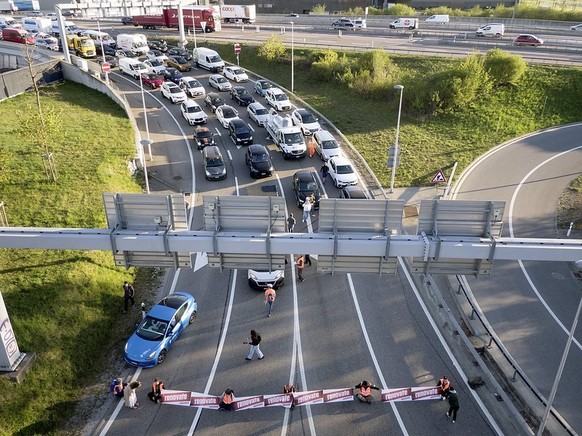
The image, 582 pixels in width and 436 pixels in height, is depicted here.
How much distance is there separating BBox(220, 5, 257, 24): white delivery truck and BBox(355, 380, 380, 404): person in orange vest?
2847 inches

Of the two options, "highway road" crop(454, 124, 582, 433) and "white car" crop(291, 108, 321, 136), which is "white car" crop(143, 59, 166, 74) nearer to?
"white car" crop(291, 108, 321, 136)

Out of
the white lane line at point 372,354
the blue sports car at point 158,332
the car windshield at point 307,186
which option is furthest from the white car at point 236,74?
the blue sports car at point 158,332

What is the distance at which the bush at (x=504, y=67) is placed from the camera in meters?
42.6

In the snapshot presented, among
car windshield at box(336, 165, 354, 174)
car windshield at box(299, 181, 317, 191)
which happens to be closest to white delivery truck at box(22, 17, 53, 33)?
car windshield at box(336, 165, 354, 174)

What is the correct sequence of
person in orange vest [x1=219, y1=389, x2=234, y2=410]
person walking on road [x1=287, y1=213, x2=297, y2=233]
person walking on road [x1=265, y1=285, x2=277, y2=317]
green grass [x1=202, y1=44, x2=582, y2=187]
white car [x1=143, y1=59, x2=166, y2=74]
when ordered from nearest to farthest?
person in orange vest [x1=219, y1=389, x2=234, y2=410] < person walking on road [x1=265, y1=285, x2=277, y2=317] < person walking on road [x1=287, y1=213, x2=297, y2=233] < green grass [x1=202, y1=44, x2=582, y2=187] < white car [x1=143, y1=59, x2=166, y2=74]

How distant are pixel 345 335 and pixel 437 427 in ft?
15.9

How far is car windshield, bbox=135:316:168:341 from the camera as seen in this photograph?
671 inches

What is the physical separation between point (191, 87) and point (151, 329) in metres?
32.4

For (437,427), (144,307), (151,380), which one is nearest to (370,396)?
(437,427)

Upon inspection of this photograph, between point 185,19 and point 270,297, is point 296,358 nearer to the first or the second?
point 270,297

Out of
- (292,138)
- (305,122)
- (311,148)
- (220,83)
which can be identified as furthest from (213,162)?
(220,83)

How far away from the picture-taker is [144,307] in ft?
63.3

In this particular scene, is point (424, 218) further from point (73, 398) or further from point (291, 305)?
point (73, 398)

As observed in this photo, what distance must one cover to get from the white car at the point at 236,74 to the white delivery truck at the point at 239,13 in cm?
3053
